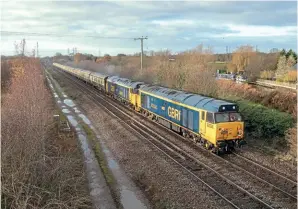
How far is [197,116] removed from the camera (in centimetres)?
1906

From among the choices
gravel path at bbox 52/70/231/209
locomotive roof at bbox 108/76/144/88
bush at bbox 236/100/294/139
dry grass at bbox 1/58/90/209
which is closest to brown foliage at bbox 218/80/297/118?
bush at bbox 236/100/294/139

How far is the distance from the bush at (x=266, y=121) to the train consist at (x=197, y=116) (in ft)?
12.9

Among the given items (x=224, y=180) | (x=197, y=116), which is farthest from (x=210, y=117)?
(x=224, y=180)

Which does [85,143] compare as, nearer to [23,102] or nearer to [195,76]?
[23,102]

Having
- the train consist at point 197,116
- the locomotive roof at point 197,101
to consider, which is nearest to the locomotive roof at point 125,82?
the train consist at point 197,116

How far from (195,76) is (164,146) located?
568 inches

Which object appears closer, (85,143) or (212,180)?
(212,180)

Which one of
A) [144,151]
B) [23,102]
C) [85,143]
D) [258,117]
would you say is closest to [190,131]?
[144,151]

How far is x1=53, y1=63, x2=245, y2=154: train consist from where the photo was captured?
57.1ft

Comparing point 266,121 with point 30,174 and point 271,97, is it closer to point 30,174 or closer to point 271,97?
point 271,97

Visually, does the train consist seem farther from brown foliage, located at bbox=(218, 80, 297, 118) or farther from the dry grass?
the dry grass

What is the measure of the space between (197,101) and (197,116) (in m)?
1.09

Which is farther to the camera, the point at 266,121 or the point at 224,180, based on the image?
the point at 266,121

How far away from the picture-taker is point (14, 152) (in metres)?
10.5
